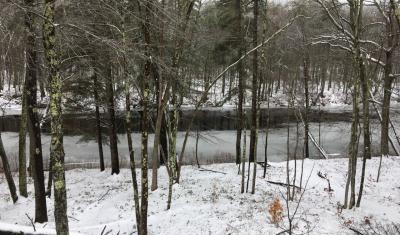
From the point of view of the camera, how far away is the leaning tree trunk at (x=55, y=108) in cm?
670

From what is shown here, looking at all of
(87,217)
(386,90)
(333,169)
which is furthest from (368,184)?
(87,217)

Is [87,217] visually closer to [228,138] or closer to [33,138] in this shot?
[33,138]

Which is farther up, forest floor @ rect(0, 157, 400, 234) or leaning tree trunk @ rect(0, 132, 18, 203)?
leaning tree trunk @ rect(0, 132, 18, 203)

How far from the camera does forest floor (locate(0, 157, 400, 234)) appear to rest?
37.6ft

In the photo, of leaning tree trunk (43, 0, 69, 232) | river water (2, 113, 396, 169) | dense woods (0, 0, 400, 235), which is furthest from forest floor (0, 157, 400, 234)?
river water (2, 113, 396, 169)

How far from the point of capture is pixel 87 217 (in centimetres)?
1272

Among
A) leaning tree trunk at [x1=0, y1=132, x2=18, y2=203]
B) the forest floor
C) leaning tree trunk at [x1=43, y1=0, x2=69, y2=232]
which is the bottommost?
the forest floor

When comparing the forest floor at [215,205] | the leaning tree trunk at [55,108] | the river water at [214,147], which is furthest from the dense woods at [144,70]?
the river water at [214,147]

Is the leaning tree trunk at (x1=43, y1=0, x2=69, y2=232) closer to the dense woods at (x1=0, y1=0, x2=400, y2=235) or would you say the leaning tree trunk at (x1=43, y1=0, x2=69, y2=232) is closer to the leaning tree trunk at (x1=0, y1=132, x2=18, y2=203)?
the dense woods at (x1=0, y1=0, x2=400, y2=235)

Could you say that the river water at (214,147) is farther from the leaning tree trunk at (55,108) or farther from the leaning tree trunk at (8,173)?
the leaning tree trunk at (55,108)

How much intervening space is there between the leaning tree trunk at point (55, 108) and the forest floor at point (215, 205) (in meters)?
2.13

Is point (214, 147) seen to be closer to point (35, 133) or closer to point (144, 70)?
point (35, 133)

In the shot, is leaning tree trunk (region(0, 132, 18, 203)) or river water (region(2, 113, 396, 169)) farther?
river water (region(2, 113, 396, 169))

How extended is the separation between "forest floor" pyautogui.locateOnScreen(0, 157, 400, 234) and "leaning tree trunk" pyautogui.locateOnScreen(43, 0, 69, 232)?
2127mm
